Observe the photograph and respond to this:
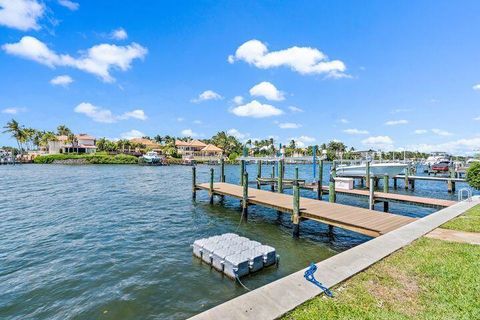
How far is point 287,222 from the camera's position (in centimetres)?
1653

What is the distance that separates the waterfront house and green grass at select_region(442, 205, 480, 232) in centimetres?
10759

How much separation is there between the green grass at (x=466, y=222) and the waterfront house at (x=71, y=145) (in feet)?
353

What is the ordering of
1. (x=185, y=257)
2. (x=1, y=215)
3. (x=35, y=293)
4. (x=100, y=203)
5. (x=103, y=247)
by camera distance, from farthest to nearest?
1. (x=100, y=203)
2. (x=1, y=215)
3. (x=103, y=247)
4. (x=185, y=257)
5. (x=35, y=293)

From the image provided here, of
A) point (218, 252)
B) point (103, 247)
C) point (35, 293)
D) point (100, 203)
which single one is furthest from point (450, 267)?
point (100, 203)

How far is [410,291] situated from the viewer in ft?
16.8

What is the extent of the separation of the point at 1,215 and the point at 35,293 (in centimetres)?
1312

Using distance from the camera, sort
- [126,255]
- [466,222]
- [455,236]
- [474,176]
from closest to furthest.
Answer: [455,236] → [466,222] → [126,255] → [474,176]

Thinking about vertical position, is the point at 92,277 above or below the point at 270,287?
below

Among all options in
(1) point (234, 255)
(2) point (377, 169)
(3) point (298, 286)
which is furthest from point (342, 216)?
(2) point (377, 169)

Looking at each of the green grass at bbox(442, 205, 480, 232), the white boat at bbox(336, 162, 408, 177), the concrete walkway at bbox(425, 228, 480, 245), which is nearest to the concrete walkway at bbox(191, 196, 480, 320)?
the concrete walkway at bbox(425, 228, 480, 245)

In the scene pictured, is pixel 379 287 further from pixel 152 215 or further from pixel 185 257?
pixel 152 215

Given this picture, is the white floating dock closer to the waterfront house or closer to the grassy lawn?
the grassy lawn

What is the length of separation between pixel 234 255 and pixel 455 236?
662 centimetres

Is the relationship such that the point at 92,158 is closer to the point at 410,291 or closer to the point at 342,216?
the point at 342,216
